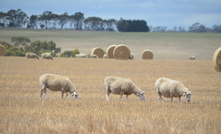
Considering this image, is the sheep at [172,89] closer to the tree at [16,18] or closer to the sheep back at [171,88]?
the sheep back at [171,88]

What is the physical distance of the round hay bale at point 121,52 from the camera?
4328 cm

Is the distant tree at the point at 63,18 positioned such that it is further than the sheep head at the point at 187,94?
Yes

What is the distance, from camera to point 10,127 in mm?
8453

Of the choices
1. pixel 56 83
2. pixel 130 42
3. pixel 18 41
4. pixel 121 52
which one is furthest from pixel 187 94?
pixel 130 42

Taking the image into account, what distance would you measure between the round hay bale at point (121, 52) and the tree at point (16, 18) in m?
62.6

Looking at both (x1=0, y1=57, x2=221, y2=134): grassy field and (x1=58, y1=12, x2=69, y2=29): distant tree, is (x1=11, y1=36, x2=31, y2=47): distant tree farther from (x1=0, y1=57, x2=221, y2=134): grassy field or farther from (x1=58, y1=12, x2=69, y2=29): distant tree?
(x1=0, y1=57, x2=221, y2=134): grassy field

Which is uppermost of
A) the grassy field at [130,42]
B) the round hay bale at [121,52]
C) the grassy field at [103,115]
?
the grassy field at [103,115]

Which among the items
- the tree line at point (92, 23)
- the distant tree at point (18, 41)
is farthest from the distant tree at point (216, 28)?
the distant tree at point (18, 41)

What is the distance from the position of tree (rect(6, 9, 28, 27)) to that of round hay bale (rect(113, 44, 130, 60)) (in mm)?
62645

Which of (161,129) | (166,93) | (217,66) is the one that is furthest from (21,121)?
(217,66)

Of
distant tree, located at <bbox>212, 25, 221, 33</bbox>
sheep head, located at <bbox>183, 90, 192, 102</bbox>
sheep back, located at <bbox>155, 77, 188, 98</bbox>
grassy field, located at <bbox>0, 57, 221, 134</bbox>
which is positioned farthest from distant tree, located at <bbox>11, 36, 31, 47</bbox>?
distant tree, located at <bbox>212, 25, 221, 33</bbox>

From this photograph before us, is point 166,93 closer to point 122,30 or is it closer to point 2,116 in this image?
point 2,116

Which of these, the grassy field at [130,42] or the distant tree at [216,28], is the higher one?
the distant tree at [216,28]

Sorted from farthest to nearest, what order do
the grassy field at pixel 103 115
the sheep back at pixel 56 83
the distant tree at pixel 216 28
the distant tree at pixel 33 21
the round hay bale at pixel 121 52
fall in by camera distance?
the distant tree at pixel 216 28 → the distant tree at pixel 33 21 → the round hay bale at pixel 121 52 → the sheep back at pixel 56 83 → the grassy field at pixel 103 115
